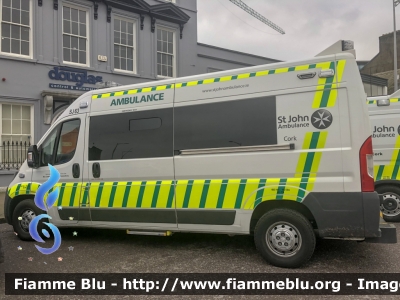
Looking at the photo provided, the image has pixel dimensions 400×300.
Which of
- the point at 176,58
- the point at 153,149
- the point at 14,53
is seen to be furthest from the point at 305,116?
the point at 176,58

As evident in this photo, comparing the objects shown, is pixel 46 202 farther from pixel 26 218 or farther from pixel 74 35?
pixel 74 35

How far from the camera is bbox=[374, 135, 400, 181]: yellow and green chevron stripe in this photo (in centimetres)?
690

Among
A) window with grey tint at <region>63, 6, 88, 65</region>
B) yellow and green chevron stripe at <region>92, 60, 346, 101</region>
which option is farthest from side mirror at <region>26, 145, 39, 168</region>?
window with grey tint at <region>63, 6, 88, 65</region>

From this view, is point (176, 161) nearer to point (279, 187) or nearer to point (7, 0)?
point (279, 187)

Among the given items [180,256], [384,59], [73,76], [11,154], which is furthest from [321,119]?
[384,59]

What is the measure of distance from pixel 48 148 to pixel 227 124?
3.17 metres

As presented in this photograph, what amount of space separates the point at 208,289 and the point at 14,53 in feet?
35.5

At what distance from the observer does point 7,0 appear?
1132cm

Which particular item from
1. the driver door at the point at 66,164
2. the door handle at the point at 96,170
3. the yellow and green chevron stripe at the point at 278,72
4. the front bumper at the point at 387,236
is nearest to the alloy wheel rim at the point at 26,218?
the driver door at the point at 66,164

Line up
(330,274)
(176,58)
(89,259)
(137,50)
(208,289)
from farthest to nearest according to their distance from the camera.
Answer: (176,58) < (137,50) < (89,259) < (330,274) < (208,289)

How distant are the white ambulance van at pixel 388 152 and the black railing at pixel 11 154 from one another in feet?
34.0

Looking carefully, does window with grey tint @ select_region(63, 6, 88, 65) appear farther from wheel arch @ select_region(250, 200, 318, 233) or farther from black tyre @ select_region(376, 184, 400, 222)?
black tyre @ select_region(376, 184, 400, 222)

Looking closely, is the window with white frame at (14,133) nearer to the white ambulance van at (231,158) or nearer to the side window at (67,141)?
the white ambulance van at (231,158)

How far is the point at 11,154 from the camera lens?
1144cm
